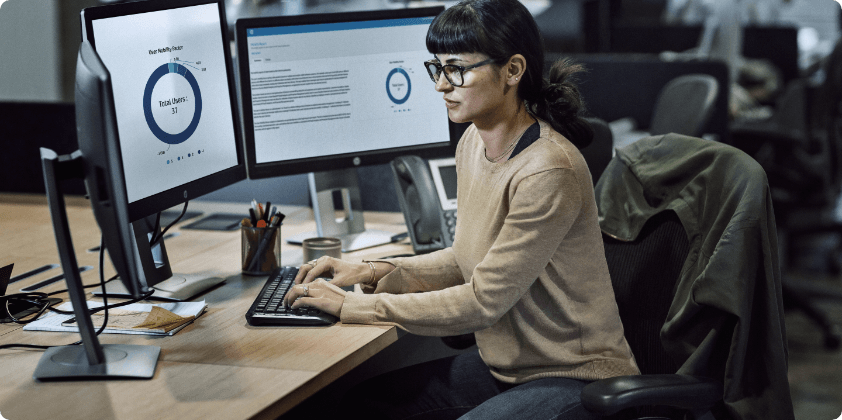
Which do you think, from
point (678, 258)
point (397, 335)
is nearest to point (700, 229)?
point (678, 258)

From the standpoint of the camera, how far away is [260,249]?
1457 millimetres

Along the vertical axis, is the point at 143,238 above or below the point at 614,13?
below

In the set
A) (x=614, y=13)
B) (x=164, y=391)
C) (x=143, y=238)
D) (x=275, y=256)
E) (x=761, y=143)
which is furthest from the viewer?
(x=614, y=13)

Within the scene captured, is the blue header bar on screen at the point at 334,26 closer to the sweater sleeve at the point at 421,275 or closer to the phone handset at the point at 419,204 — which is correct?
the phone handset at the point at 419,204

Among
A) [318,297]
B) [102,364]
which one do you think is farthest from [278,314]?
[102,364]

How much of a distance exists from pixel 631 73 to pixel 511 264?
2.54m

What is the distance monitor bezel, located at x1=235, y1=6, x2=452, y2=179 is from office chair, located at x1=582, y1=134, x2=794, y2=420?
0.59 metres

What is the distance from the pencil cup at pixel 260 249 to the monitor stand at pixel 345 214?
232 millimetres

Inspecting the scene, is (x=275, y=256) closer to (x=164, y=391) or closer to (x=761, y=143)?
(x=164, y=391)

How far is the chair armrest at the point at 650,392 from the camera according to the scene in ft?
3.32

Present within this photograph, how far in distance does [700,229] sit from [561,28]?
3053 millimetres

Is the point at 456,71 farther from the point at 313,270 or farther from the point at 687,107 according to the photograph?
the point at 687,107

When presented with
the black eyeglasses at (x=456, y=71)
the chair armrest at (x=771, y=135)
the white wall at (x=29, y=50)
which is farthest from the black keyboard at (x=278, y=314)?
the white wall at (x=29, y=50)

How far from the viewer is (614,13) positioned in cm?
439
